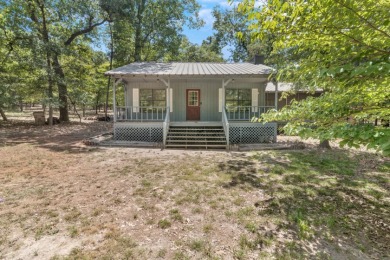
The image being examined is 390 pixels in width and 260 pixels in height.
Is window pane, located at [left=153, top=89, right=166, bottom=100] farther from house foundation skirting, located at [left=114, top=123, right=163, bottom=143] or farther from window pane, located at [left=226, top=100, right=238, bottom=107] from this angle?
window pane, located at [left=226, top=100, right=238, bottom=107]

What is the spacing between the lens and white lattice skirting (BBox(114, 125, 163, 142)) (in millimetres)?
11195

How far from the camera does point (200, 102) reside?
13023mm

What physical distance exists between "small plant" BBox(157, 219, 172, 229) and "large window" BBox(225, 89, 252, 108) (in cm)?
1041

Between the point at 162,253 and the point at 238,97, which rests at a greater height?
the point at 238,97

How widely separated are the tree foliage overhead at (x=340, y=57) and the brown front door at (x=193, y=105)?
9891mm

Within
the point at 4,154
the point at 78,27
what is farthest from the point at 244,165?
the point at 78,27

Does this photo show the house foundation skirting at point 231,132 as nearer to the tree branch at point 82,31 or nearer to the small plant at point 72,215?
the small plant at point 72,215

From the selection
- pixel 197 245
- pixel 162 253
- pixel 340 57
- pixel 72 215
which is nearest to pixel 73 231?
pixel 72 215

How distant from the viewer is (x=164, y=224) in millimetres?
3557

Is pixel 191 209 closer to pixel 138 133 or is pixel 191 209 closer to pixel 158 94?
pixel 138 133

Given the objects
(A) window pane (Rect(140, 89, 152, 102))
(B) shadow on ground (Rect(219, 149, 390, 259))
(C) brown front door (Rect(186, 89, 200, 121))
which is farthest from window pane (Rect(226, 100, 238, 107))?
(B) shadow on ground (Rect(219, 149, 390, 259))

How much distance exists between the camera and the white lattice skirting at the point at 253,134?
11258mm

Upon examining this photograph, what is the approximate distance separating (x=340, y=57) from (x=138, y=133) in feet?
32.7

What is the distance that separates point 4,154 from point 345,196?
34.8 feet
